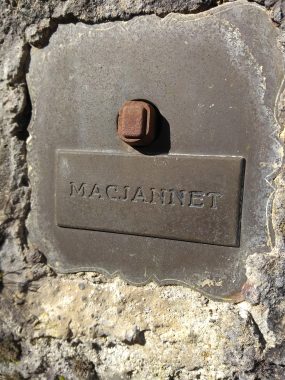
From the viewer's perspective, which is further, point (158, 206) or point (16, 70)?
point (16, 70)

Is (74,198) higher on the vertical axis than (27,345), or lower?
higher

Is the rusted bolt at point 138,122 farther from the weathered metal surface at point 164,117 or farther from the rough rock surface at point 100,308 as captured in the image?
the rough rock surface at point 100,308

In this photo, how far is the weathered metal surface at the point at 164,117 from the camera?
44.4 inches

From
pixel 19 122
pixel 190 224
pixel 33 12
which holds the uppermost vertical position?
pixel 33 12

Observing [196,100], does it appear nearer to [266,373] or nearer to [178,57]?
[178,57]

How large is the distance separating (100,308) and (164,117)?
0.59 m

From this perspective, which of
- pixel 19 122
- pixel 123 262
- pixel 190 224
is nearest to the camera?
pixel 190 224

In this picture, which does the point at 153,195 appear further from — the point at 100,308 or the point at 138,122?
the point at 100,308

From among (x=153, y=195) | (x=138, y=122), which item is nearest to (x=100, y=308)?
(x=153, y=195)

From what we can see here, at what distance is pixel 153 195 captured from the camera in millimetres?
1237

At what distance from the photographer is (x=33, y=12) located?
1.36 meters

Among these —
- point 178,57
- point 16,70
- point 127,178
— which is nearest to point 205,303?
point 127,178

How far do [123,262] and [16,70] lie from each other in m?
0.68

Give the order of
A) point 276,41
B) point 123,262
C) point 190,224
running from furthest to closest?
point 123,262 < point 190,224 < point 276,41
